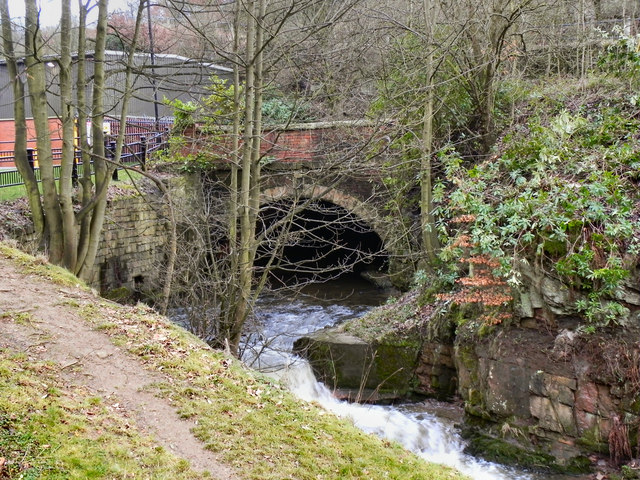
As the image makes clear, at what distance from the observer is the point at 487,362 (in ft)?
28.3

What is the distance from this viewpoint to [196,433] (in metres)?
5.00

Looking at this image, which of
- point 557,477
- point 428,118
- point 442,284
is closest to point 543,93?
point 428,118

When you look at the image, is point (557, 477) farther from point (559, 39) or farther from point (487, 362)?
point (559, 39)

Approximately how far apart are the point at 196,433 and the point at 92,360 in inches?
60.1

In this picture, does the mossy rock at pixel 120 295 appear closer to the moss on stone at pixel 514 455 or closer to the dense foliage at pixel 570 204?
the dense foliage at pixel 570 204

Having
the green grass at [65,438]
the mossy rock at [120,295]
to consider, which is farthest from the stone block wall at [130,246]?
the green grass at [65,438]

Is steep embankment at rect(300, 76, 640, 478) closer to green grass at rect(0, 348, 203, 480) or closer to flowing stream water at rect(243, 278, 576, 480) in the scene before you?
flowing stream water at rect(243, 278, 576, 480)

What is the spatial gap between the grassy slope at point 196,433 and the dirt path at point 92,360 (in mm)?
122

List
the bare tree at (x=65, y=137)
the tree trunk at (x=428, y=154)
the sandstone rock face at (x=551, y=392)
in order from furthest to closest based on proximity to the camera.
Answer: the tree trunk at (x=428, y=154) < the bare tree at (x=65, y=137) < the sandstone rock face at (x=551, y=392)

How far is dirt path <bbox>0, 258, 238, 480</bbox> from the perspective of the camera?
4875mm

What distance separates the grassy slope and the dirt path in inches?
4.8

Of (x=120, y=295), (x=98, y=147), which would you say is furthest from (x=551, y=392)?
(x=120, y=295)

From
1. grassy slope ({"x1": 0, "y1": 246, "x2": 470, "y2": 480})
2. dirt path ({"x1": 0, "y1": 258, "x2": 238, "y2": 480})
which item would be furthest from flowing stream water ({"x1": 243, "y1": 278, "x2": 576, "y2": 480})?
dirt path ({"x1": 0, "y1": 258, "x2": 238, "y2": 480})

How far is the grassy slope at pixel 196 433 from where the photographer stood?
4199mm
